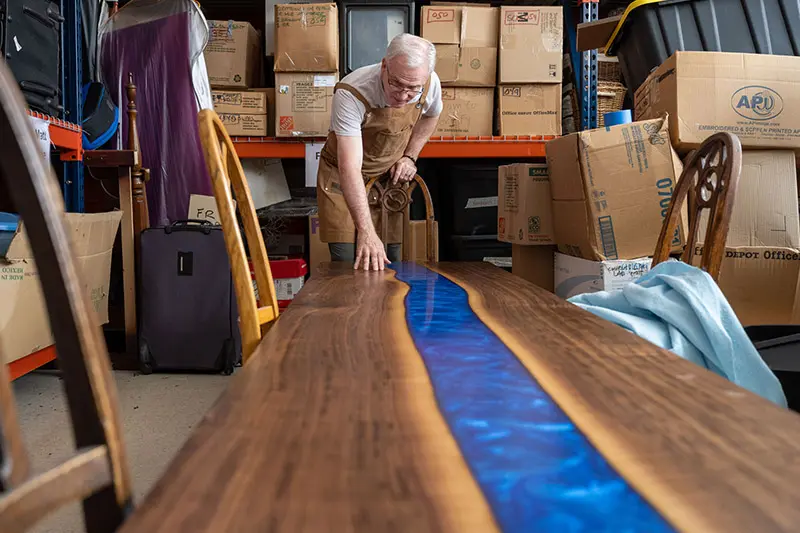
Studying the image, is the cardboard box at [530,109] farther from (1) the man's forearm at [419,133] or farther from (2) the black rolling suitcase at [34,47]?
(2) the black rolling suitcase at [34,47]

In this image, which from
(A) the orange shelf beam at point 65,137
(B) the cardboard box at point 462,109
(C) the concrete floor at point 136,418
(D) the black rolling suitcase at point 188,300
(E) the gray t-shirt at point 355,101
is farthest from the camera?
(B) the cardboard box at point 462,109

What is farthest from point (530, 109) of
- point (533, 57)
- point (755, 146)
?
point (755, 146)

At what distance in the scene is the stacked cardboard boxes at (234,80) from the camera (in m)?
3.09

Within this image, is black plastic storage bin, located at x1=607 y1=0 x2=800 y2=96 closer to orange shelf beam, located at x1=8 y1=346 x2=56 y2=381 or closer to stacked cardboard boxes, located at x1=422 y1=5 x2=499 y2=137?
stacked cardboard boxes, located at x1=422 y1=5 x2=499 y2=137

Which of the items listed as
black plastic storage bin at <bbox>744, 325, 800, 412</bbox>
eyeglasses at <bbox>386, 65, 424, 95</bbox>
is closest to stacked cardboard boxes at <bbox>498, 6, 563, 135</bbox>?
eyeglasses at <bbox>386, 65, 424, 95</bbox>

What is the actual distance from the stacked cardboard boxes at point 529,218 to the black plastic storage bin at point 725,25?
647mm

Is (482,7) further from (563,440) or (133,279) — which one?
(563,440)

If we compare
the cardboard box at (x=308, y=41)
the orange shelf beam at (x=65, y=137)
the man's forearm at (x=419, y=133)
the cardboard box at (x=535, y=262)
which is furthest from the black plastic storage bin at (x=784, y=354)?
the cardboard box at (x=308, y=41)

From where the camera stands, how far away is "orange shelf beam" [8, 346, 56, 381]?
1677 mm

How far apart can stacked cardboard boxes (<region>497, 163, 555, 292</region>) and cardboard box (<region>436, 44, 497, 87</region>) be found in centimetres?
68

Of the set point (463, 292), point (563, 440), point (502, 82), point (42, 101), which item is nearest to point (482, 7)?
point (502, 82)

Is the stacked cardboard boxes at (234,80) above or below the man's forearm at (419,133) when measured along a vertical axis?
above

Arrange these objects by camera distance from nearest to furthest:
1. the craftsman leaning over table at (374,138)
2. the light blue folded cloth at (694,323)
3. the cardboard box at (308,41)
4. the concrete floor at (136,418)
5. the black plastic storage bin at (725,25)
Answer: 1. the light blue folded cloth at (694,323)
2. the concrete floor at (136,418)
3. the craftsman leaning over table at (374,138)
4. the black plastic storage bin at (725,25)
5. the cardboard box at (308,41)

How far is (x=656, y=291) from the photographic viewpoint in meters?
0.86
